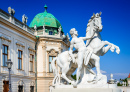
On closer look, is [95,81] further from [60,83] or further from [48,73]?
[48,73]

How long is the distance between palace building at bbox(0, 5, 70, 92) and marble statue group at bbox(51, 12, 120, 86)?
38.5 ft

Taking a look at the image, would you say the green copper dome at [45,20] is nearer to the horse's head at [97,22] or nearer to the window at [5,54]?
the window at [5,54]

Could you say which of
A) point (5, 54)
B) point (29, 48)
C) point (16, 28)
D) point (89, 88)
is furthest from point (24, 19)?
point (89, 88)

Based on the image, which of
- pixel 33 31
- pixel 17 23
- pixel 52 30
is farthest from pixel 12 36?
pixel 52 30

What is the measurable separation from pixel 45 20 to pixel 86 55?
847 inches

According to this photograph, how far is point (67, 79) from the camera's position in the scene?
777 cm

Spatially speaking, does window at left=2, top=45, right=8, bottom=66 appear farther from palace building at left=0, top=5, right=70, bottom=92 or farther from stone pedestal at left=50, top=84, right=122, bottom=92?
stone pedestal at left=50, top=84, right=122, bottom=92

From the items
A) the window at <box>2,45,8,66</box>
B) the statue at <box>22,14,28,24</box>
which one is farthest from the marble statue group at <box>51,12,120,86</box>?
the statue at <box>22,14,28,24</box>

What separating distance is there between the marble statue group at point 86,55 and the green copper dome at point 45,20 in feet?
66.7

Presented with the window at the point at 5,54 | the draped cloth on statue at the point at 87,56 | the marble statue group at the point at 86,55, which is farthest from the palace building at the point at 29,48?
Result: the draped cloth on statue at the point at 87,56

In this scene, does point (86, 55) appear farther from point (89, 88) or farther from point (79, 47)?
point (89, 88)

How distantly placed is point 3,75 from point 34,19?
12.3m

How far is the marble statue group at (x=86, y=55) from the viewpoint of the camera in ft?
24.7

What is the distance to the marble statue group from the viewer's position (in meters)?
7.54
